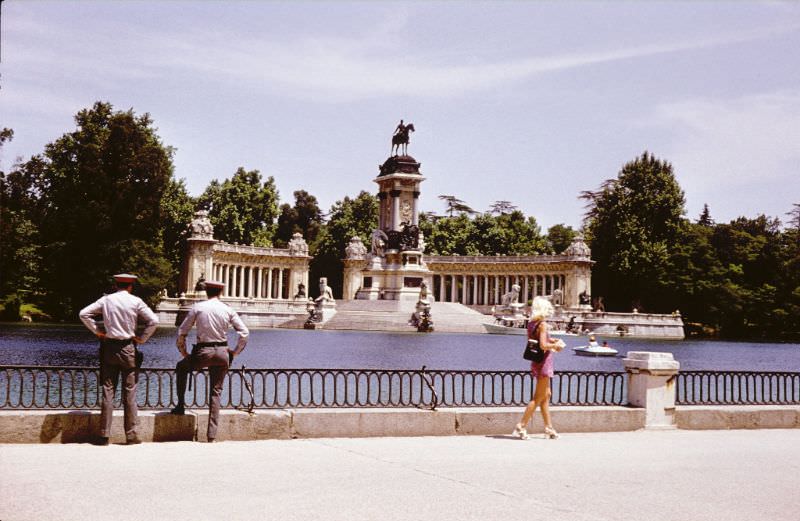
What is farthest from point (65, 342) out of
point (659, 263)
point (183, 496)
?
point (659, 263)

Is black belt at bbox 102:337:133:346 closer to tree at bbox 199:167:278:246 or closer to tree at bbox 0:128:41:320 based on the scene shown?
tree at bbox 0:128:41:320

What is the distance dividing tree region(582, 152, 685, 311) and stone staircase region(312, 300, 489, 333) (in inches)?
827

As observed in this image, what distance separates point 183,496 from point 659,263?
3471 inches

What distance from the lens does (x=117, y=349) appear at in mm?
12227

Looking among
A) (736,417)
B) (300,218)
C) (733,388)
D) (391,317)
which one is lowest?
(736,417)

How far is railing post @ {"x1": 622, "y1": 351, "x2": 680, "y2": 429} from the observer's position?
53.0 feet

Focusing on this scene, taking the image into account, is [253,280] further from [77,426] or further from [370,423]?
[77,426]

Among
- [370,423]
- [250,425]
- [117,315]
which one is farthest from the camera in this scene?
[370,423]

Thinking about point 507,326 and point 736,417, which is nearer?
point 736,417

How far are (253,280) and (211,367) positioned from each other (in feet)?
307

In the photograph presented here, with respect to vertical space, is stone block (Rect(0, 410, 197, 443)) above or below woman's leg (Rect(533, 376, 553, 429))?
below

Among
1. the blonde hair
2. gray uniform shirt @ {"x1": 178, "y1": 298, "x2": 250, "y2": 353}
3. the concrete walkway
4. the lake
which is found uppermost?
the blonde hair

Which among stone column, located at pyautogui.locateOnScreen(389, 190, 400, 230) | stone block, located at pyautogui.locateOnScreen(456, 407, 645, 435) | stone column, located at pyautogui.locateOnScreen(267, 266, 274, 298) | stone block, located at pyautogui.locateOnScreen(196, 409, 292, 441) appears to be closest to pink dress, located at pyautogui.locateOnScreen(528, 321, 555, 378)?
stone block, located at pyautogui.locateOnScreen(456, 407, 645, 435)

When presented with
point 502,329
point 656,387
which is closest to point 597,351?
point 502,329
